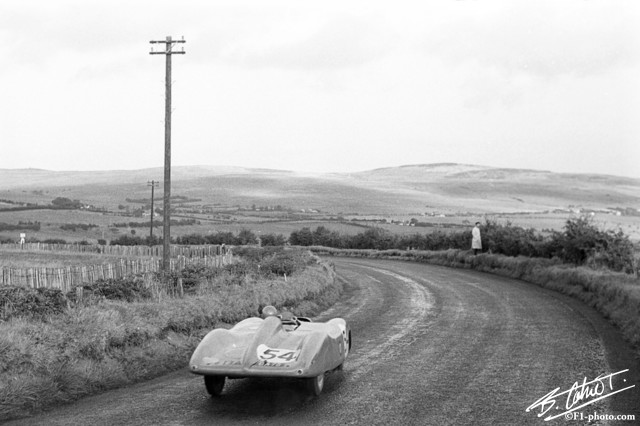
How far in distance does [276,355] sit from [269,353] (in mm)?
103

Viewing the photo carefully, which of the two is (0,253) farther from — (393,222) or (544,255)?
(393,222)

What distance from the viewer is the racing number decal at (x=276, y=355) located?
32.9 ft

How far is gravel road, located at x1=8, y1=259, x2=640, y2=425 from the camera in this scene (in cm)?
941

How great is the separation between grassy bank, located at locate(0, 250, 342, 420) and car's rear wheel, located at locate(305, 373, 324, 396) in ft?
8.17

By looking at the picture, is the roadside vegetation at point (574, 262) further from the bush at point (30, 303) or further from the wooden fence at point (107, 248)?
the wooden fence at point (107, 248)

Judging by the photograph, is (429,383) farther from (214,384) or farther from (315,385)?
(214,384)

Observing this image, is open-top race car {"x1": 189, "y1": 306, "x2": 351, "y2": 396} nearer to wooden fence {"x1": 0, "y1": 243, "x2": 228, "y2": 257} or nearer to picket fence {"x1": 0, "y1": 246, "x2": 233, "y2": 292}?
picket fence {"x1": 0, "y1": 246, "x2": 233, "y2": 292}

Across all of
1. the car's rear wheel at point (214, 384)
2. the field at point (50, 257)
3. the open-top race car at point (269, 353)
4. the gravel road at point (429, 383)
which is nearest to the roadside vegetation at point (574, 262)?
the gravel road at point (429, 383)

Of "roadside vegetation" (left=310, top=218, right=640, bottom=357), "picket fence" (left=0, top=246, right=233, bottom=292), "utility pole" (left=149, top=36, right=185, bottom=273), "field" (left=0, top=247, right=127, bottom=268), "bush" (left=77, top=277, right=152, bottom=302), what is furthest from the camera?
"field" (left=0, top=247, right=127, bottom=268)

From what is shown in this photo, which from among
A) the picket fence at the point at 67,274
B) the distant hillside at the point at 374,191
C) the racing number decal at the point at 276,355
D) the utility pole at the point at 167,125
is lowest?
the distant hillside at the point at 374,191

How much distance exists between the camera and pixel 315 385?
10.4m
